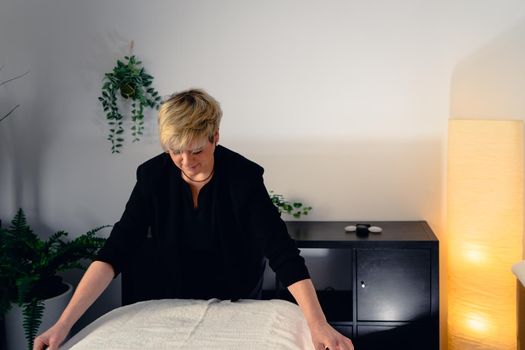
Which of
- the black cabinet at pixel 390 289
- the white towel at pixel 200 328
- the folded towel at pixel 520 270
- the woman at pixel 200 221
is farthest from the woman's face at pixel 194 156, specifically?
the folded towel at pixel 520 270

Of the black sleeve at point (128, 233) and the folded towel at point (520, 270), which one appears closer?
the black sleeve at point (128, 233)

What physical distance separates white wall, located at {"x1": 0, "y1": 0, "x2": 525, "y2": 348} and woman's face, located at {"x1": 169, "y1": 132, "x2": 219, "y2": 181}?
1.29m

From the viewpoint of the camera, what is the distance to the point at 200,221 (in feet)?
6.40

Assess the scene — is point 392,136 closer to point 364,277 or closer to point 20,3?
point 364,277

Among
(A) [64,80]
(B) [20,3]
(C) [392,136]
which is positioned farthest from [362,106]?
(B) [20,3]

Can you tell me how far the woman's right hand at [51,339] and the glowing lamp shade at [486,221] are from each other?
1.85 meters

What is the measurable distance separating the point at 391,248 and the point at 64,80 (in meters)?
1.85

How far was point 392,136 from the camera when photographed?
10.1ft

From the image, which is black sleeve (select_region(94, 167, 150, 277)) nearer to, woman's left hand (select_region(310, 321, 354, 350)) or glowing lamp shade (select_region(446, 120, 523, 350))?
woman's left hand (select_region(310, 321, 354, 350))

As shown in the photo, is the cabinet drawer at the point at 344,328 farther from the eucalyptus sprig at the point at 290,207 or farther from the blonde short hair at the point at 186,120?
the blonde short hair at the point at 186,120

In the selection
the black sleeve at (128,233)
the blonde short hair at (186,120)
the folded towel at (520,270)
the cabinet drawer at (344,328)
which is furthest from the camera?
the cabinet drawer at (344,328)

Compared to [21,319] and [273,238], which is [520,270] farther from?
[21,319]

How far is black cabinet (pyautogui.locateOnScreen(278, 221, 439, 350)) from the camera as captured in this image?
2732mm

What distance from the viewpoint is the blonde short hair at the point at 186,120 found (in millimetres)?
1724
